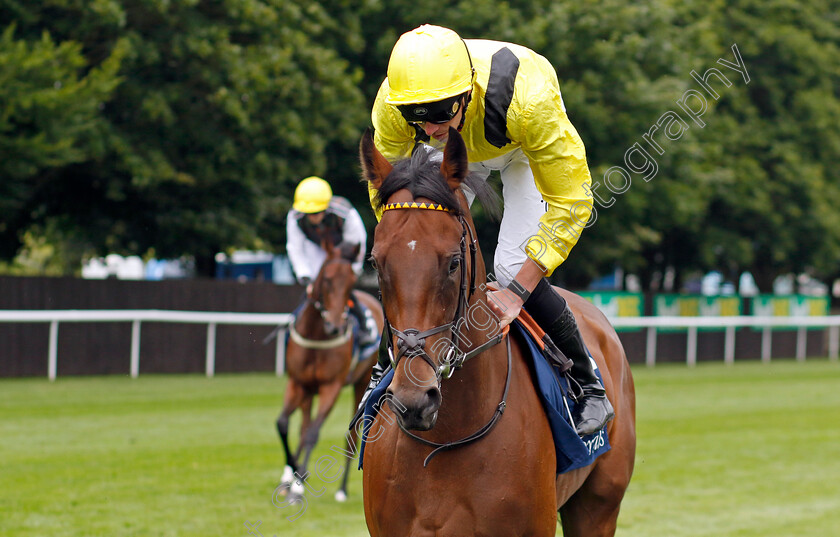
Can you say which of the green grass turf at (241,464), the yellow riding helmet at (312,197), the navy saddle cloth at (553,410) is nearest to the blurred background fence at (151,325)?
the green grass turf at (241,464)

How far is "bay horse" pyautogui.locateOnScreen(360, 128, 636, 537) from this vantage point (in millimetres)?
2766

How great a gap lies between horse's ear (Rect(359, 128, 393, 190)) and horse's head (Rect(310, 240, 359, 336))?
15.2ft

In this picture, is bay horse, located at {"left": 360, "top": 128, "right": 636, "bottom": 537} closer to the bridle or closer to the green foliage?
the bridle

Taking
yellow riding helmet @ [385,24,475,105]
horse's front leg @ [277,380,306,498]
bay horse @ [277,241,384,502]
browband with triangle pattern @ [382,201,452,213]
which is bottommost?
horse's front leg @ [277,380,306,498]

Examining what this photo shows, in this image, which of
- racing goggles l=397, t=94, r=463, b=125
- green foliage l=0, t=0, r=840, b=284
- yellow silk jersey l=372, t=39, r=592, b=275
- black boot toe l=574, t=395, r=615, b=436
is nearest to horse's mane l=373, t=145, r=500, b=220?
racing goggles l=397, t=94, r=463, b=125

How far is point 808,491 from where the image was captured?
780 cm

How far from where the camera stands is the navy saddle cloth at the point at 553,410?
3.44 meters

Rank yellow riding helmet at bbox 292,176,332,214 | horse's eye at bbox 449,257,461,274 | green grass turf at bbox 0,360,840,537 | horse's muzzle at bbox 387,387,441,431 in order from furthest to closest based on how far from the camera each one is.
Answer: yellow riding helmet at bbox 292,176,332,214
green grass turf at bbox 0,360,840,537
horse's eye at bbox 449,257,461,274
horse's muzzle at bbox 387,387,441,431

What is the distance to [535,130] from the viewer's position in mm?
3340

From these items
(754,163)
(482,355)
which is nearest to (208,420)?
(482,355)

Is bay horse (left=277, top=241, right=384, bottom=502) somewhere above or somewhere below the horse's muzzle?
below

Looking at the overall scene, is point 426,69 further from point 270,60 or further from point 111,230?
point 111,230

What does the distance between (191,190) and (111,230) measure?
1574 millimetres

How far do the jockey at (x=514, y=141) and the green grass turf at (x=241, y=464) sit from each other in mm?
3049
